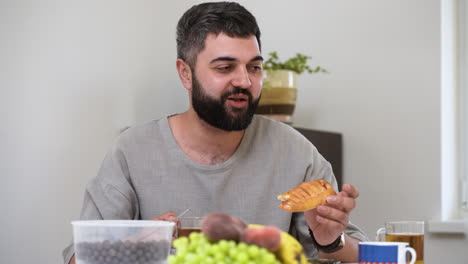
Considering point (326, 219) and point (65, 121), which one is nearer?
point (326, 219)

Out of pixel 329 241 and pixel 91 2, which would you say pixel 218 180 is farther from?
pixel 91 2

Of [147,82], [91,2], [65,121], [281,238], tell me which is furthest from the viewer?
[147,82]

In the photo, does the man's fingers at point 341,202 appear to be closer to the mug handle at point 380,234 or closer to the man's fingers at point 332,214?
the man's fingers at point 332,214

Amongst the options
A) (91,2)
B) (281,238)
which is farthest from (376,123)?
(281,238)

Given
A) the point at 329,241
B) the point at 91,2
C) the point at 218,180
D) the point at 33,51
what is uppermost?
the point at 91,2

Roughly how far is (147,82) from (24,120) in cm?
82

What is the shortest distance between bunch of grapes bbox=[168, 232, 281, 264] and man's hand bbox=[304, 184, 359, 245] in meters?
0.66

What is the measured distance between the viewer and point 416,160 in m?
3.10

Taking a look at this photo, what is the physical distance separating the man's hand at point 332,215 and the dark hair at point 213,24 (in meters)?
0.55

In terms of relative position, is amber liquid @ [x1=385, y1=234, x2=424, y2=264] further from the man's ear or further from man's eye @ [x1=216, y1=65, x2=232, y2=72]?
the man's ear

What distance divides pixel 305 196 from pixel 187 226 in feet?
0.74

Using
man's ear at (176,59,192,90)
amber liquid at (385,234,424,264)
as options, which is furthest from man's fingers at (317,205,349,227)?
man's ear at (176,59,192,90)

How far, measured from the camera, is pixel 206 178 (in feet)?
5.76

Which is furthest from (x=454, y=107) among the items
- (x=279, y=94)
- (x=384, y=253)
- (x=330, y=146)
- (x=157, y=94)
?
(x=384, y=253)
